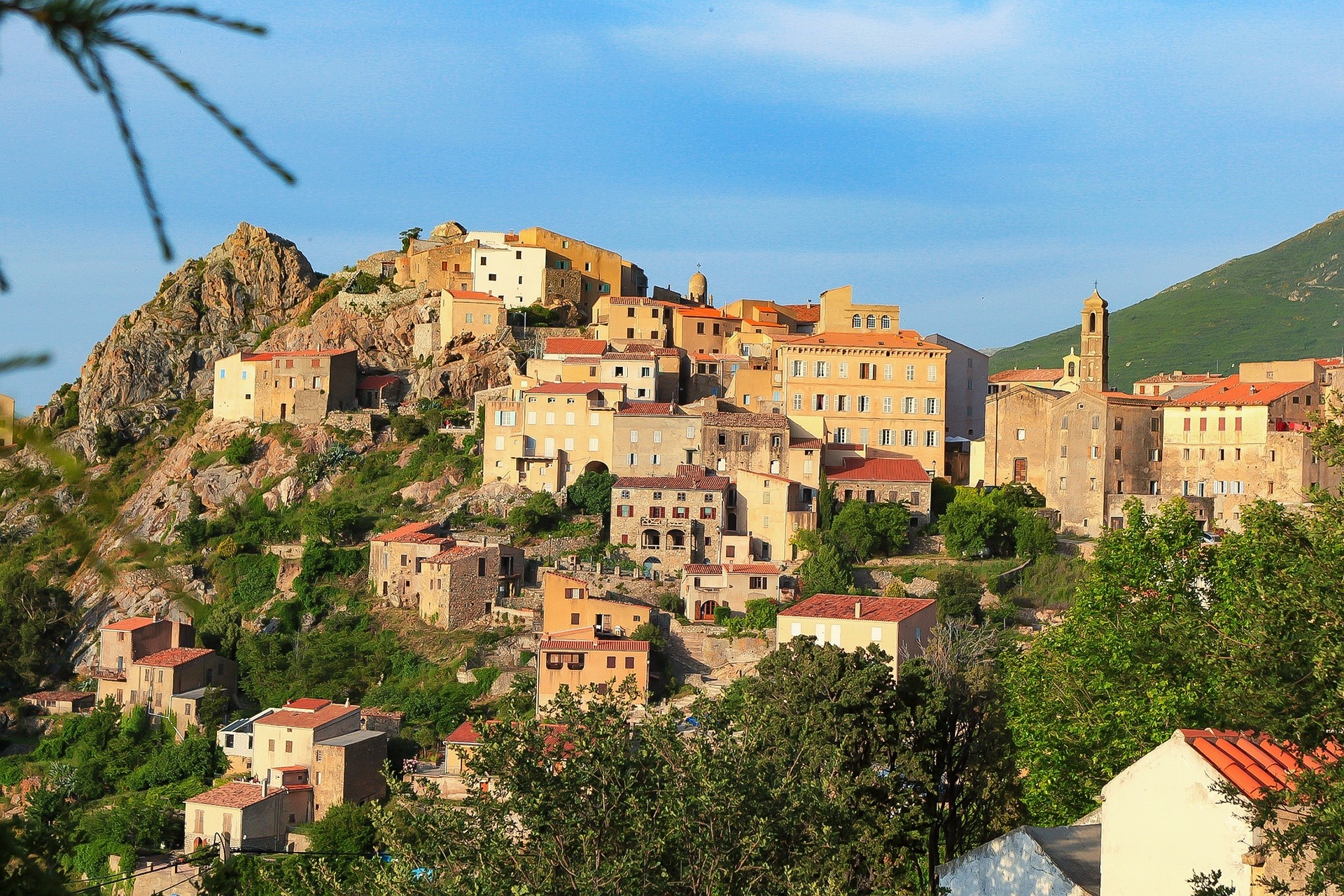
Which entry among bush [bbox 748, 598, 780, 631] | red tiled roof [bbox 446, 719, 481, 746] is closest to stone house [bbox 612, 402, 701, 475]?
bush [bbox 748, 598, 780, 631]

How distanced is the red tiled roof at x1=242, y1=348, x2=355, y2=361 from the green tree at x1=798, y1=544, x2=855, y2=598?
3058 cm

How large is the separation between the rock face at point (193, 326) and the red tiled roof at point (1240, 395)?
174 ft

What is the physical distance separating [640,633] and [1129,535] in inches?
1086

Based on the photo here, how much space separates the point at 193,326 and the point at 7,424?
90.2 meters

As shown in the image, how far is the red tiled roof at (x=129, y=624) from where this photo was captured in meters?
59.3

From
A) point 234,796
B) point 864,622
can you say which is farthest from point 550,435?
point 234,796

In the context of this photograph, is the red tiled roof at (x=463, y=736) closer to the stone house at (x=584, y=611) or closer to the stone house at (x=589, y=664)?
the stone house at (x=589, y=664)

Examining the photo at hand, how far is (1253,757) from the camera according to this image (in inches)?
558

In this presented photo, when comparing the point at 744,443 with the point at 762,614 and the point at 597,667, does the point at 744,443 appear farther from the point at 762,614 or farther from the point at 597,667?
the point at 597,667

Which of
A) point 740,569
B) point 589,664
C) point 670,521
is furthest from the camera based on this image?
point 670,521

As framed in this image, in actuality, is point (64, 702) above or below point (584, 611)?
below

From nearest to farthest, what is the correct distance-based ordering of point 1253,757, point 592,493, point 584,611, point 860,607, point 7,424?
point 7,424
point 1253,757
point 860,607
point 584,611
point 592,493

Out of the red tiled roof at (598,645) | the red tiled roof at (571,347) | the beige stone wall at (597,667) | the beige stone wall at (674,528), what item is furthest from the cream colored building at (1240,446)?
the red tiled roof at (571,347)

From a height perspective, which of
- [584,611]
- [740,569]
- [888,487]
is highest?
[888,487]
